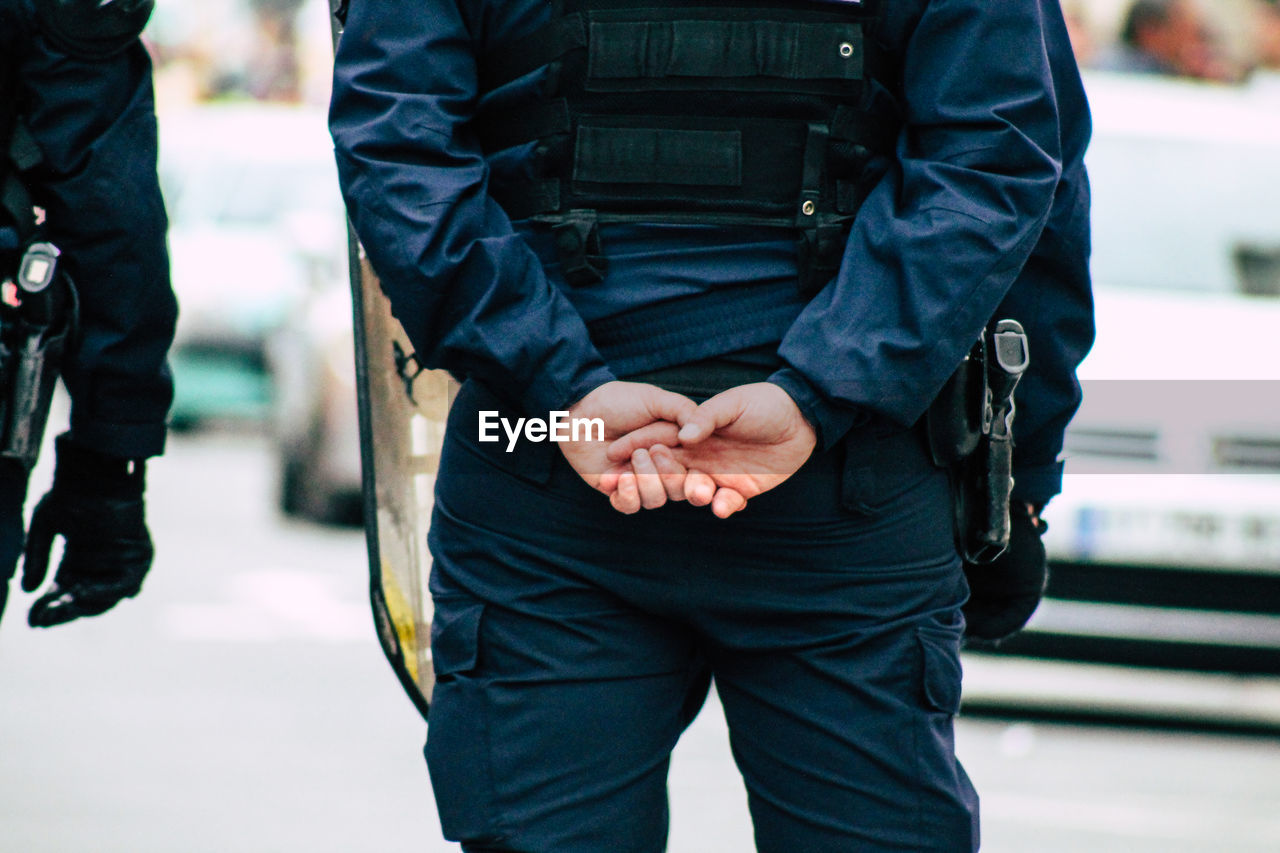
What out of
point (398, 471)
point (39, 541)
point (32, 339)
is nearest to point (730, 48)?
point (398, 471)

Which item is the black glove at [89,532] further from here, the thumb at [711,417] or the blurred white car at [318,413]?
the blurred white car at [318,413]

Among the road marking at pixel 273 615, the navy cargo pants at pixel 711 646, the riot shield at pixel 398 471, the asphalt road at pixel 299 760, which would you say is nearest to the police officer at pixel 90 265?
the riot shield at pixel 398 471

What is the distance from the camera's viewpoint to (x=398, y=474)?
8.89 feet

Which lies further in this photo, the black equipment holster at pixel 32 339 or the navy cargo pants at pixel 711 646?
the black equipment holster at pixel 32 339

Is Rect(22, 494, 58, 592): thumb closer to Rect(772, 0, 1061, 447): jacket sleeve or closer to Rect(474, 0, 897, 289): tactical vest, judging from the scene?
Rect(474, 0, 897, 289): tactical vest

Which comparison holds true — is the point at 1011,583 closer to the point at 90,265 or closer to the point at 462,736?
the point at 462,736

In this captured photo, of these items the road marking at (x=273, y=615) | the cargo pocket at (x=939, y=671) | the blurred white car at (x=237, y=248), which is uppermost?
the cargo pocket at (x=939, y=671)

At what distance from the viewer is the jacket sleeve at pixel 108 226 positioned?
261 centimetres

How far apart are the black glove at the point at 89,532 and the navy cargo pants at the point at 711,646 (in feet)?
3.17

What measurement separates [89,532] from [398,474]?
20.6 inches

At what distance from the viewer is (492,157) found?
2164 mm

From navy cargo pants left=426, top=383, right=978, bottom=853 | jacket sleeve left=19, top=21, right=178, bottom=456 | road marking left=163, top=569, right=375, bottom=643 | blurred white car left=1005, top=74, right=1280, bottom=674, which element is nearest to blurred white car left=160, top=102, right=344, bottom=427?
road marking left=163, top=569, right=375, bottom=643

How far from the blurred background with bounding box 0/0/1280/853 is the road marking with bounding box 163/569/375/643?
0.06 ft

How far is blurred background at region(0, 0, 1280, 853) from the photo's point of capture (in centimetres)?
468
